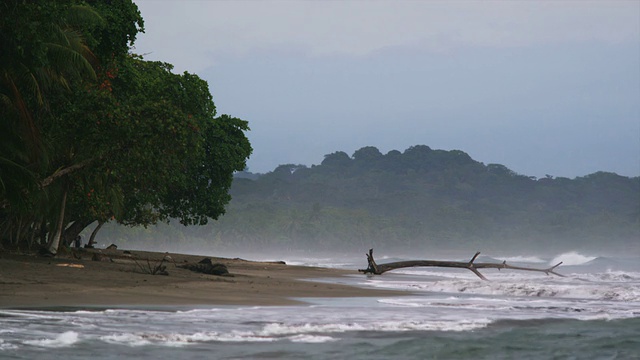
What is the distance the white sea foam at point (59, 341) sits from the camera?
11.8 m

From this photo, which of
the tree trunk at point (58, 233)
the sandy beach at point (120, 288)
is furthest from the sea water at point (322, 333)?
the tree trunk at point (58, 233)

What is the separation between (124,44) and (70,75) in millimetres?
1820

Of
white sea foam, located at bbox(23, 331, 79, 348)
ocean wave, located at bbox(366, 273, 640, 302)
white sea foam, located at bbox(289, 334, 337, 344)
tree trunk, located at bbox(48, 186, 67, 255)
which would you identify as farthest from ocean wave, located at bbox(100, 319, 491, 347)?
tree trunk, located at bbox(48, 186, 67, 255)

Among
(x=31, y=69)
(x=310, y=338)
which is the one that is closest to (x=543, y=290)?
(x=310, y=338)

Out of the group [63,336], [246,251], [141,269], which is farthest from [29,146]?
[246,251]

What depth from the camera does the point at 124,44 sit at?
25.4 m

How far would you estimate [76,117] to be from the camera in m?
24.6

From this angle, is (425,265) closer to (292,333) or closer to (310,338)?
(292,333)

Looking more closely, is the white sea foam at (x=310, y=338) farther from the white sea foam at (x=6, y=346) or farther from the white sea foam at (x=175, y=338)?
the white sea foam at (x=6, y=346)

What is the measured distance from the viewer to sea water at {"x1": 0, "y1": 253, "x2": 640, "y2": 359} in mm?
12062

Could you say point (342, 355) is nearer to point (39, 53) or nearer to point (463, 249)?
point (39, 53)

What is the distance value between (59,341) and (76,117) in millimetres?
13495

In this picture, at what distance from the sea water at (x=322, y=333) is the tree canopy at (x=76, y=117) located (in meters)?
6.04

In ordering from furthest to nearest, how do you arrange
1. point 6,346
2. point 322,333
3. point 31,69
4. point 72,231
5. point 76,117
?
point 72,231 → point 76,117 → point 31,69 → point 322,333 → point 6,346
